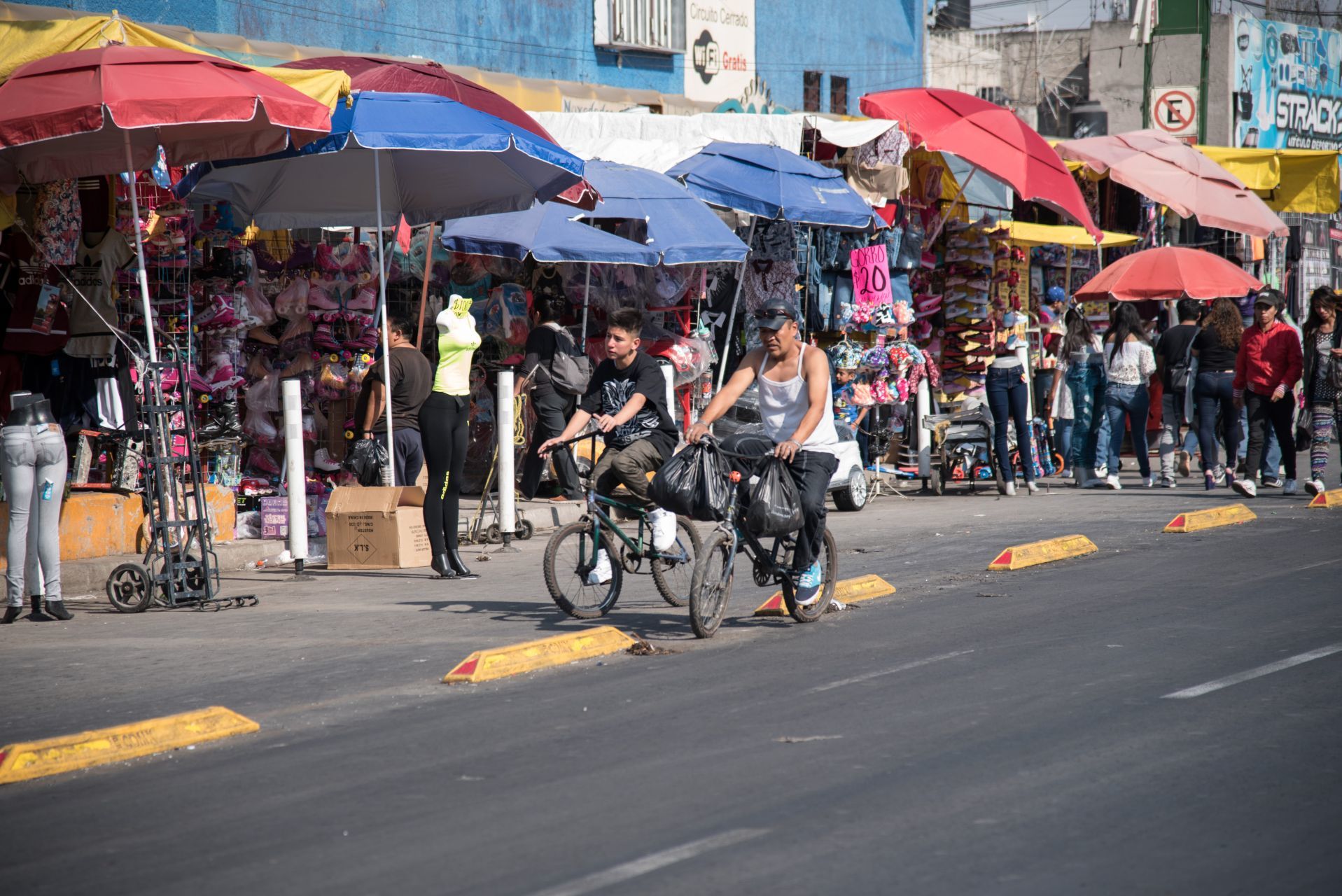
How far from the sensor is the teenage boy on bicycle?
938 centimetres

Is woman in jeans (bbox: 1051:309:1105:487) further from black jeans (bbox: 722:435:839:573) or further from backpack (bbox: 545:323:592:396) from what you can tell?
black jeans (bbox: 722:435:839:573)

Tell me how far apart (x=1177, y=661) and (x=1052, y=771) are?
233cm

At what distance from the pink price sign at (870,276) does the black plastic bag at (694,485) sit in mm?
9200

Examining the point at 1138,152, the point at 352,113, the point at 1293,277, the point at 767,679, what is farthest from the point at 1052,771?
the point at 1293,277

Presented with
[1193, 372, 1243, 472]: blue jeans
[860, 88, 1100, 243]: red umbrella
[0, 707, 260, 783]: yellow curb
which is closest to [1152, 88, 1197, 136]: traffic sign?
[1193, 372, 1243, 472]: blue jeans

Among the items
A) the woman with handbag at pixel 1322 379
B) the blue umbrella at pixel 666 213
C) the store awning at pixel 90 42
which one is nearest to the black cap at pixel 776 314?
the store awning at pixel 90 42

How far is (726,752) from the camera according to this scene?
236 inches

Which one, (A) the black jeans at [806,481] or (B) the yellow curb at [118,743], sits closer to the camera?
(B) the yellow curb at [118,743]

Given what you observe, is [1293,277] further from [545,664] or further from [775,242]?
[545,664]

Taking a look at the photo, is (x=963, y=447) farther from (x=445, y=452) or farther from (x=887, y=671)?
(x=887, y=671)

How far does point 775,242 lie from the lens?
1683cm

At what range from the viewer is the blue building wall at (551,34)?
23578 millimetres

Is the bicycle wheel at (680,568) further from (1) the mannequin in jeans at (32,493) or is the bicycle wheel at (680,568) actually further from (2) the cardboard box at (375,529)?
(1) the mannequin in jeans at (32,493)

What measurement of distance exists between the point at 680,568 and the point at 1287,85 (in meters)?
30.5
